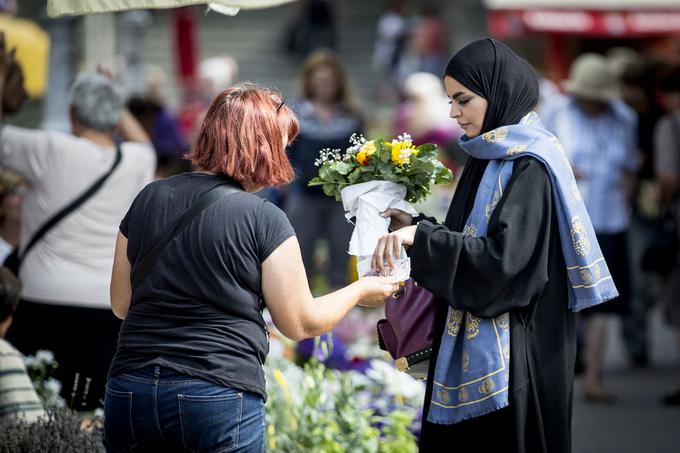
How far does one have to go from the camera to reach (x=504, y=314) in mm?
3607

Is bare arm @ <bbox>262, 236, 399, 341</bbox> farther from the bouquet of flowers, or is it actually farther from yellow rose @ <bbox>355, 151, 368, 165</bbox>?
yellow rose @ <bbox>355, 151, 368, 165</bbox>

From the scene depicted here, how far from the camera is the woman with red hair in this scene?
322 centimetres

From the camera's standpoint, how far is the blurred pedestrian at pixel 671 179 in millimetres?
7336

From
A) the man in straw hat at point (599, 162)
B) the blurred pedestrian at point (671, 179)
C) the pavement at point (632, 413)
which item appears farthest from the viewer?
the man in straw hat at point (599, 162)

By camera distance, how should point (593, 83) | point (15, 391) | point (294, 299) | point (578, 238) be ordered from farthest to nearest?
point (593, 83) → point (15, 391) → point (578, 238) → point (294, 299)

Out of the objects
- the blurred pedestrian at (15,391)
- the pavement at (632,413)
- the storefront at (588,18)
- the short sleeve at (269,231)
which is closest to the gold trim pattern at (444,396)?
the short sleeve at (269,231)

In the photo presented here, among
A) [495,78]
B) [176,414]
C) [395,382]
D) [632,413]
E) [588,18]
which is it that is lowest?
[632,413]

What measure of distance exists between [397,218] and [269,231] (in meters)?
0.76

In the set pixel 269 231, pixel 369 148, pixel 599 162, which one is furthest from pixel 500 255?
pixel 599 162

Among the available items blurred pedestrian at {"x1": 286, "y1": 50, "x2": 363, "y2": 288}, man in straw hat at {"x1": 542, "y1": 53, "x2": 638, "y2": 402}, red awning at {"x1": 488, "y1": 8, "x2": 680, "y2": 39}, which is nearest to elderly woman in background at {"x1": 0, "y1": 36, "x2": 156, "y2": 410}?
blurred pedestrian at {"x1": 286, "y1": 50, "x2": 363, "y2": 288}

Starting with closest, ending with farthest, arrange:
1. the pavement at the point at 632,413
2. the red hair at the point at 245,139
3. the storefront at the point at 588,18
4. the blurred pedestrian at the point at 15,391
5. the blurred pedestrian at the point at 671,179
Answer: the red hair at the point at 245,139 < the blurred pedestrian at the point at 15,391 < the pavement at the point at 632,413 < the blurred pedestrian at the point at 671,179 < the storefront at the point at 588,18

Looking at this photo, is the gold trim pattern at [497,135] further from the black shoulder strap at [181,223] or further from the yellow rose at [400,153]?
the black shoulder strap at [181,223]

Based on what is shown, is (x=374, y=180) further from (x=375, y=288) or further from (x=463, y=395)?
(x=463, y=395)

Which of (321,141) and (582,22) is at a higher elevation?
(582,22)
